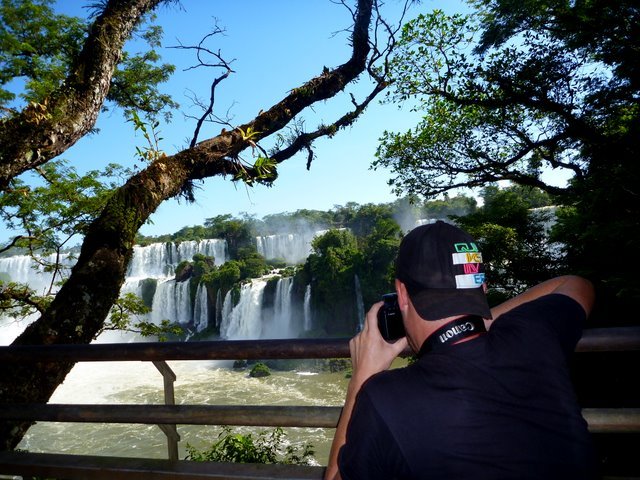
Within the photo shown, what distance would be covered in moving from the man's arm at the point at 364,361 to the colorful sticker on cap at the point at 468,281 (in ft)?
0.82

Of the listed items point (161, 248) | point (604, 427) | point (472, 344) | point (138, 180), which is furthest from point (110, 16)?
point (161, 248)

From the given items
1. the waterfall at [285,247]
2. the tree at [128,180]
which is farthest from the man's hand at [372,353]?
the waterfall at [285,247]

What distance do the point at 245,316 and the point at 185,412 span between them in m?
39.5

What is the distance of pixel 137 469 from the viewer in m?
2.17

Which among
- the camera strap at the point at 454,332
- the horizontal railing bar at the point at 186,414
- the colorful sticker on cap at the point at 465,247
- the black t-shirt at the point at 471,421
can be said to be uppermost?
the colorful sticker on cap at the point at 465,247

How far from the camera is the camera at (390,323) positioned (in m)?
1.20

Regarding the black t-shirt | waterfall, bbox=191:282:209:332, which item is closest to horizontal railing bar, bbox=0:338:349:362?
the black t-shirt

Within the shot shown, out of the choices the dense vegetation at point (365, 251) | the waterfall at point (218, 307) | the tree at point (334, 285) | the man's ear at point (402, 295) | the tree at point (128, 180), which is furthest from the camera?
the waterfall at point (218, 307)

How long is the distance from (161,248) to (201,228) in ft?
76.1

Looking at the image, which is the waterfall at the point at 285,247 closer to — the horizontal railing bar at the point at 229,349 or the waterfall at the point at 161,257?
the waterfall at the point at 161,257

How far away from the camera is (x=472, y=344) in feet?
3.52

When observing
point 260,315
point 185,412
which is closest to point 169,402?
point 185,412

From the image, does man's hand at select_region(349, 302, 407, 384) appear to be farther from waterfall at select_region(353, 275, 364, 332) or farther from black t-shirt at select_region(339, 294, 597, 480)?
waterfall at select_region(353, 275, 364, 332)

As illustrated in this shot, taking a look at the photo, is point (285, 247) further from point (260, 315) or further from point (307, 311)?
point (307, 311)
